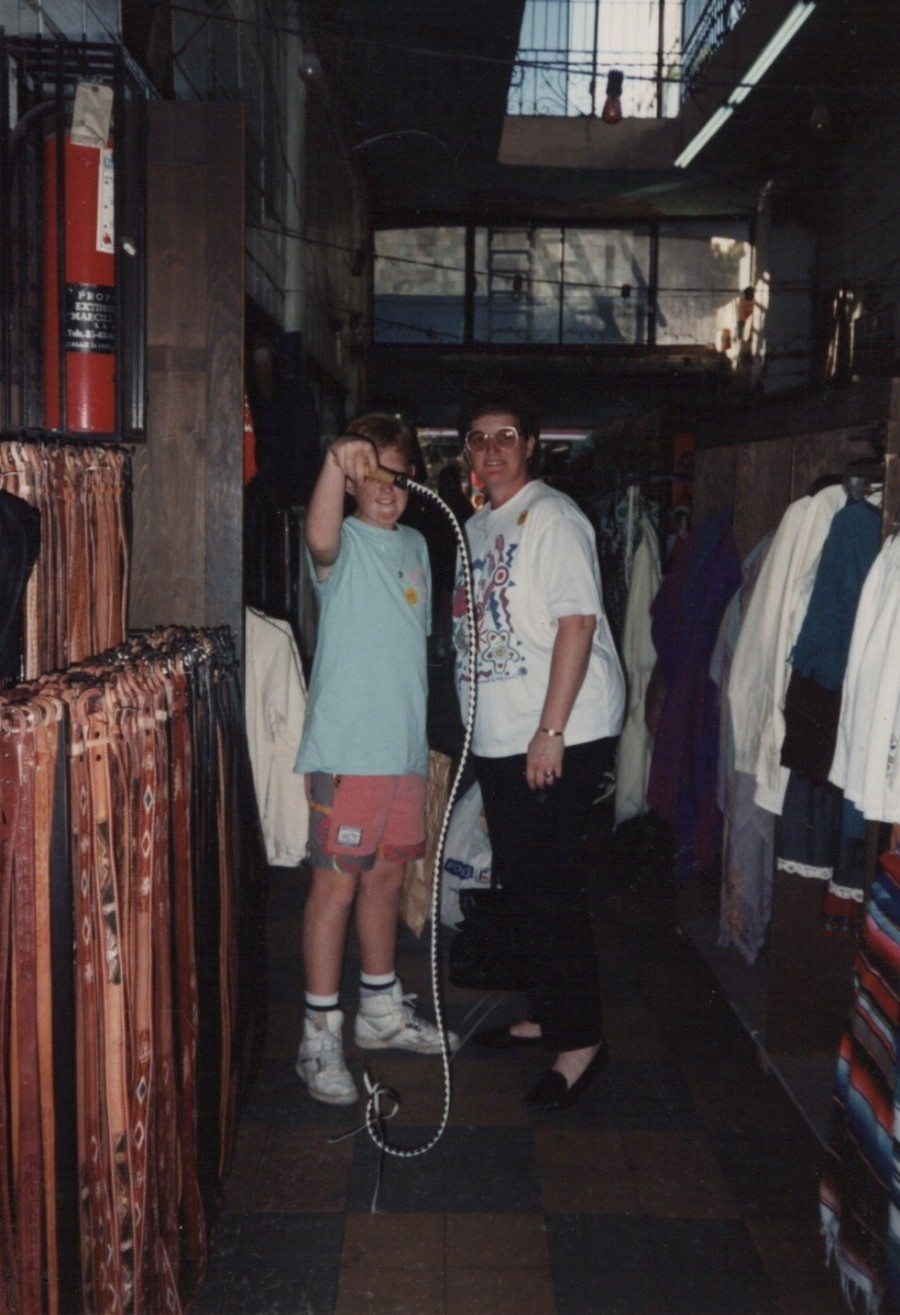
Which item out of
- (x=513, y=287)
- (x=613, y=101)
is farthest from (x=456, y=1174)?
(x=513, y=287)

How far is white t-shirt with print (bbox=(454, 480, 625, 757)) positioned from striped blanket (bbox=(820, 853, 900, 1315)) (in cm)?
84

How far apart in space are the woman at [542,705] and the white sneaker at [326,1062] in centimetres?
45

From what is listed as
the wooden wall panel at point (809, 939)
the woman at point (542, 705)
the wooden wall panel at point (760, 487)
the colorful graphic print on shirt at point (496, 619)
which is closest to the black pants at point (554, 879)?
the woman at point (542, 705)

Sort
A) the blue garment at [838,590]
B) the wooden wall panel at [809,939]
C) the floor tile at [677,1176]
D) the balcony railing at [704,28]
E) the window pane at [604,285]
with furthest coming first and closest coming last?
the window pane at [604,285], the balcony railing at [704,28], the wooden wall panel at [809,939], the blue garment at [838,590], the floor tile at [677,1176]

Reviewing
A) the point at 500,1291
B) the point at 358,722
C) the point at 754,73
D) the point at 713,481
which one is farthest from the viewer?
the point at 754,73

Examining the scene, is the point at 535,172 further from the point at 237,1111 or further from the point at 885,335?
the point at 237,1111

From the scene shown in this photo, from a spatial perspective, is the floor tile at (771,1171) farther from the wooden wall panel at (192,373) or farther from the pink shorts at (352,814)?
the wooden wall panel at (192,373)

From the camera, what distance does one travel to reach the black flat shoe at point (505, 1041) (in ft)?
9.50

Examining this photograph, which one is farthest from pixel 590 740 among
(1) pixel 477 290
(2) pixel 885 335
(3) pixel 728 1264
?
(1) pixel 477 290

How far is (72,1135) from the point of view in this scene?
1.31m

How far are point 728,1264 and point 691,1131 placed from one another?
476 millimetres

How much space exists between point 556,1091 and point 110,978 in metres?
1.50

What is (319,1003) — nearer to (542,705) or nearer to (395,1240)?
(395,1240)

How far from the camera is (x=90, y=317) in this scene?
5.98 feet
